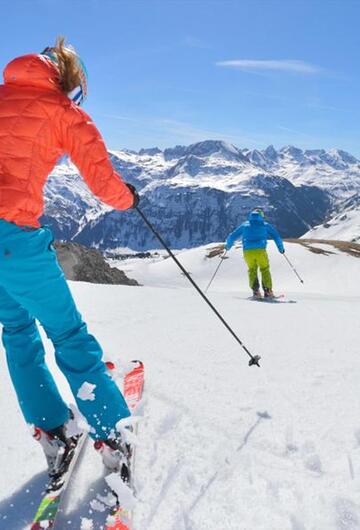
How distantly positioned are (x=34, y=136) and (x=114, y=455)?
7.33 ft

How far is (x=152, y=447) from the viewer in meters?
3.48

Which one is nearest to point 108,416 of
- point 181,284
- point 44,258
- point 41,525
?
point 41,525

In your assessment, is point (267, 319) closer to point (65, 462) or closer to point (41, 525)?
point (65, 462)

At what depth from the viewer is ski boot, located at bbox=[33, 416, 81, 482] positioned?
3.06 meters

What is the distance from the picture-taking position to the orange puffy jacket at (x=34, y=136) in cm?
293

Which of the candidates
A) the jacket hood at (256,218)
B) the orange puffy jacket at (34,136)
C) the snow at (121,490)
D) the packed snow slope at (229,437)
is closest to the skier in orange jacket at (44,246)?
the orange puffy jacket at (34,136)

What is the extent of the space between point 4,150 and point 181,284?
3939 cm

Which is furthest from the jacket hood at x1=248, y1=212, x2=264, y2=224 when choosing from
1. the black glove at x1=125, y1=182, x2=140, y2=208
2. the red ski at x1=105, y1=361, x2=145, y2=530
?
the black glove at x1=125, y1=182, x2=140, y2=208

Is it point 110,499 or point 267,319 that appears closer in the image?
point 110,499

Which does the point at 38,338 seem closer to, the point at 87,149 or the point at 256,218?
the point at 87,149

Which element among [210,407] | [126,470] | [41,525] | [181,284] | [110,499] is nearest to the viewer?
[41,525]

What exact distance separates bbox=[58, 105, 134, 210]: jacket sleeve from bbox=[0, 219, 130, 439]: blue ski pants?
1.64 ft

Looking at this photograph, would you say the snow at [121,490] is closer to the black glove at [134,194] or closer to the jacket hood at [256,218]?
the black glove at [134,194]

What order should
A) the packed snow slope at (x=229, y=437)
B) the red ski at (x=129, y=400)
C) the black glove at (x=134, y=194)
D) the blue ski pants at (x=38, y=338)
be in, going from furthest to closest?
the black glove at (x=134, y=194), the blue ski pants at (x=38, y=338), the packed snow slope at (x=229, y=437), the red ski at (x=129, y=400)
